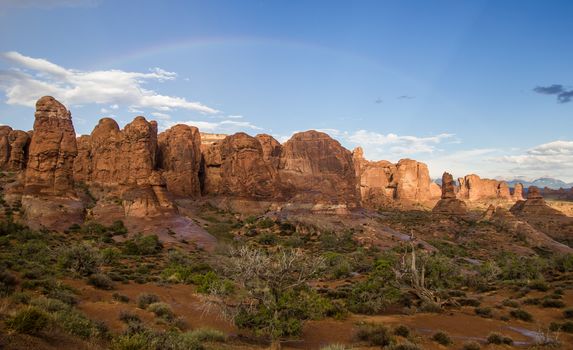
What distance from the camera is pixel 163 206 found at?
5503cm

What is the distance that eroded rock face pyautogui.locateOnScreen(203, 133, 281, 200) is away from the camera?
77.2 metres

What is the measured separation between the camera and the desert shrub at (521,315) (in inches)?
909

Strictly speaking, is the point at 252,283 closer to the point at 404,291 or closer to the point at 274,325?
the point at 274,325

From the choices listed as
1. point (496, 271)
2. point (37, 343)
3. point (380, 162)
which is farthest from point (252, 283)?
point (380, 162)

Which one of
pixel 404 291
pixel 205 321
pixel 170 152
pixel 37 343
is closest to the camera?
pixel 37 343

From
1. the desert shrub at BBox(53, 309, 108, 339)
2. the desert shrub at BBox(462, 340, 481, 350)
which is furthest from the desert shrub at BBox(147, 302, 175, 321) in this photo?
the desert shrub at BBox(462, 340, 481, 350)

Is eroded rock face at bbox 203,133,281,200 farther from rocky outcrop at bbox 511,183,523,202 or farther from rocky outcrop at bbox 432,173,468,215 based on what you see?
rocky outcrop at bbox 511,183,523,202

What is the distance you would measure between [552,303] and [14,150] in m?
78.9

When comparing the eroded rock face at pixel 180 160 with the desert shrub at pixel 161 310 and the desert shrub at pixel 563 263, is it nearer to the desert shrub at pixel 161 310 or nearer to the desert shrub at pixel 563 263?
the desert shrub at pixel 563 263

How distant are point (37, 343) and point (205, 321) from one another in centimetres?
1198

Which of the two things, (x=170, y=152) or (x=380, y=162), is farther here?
(x=380, y=162)

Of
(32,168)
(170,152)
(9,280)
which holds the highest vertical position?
(170,152)

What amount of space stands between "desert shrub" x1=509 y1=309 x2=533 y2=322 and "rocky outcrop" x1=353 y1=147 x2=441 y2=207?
109566 millimetres

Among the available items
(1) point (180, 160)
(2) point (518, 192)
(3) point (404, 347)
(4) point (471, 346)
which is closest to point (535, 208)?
(2) point (518, 192)
